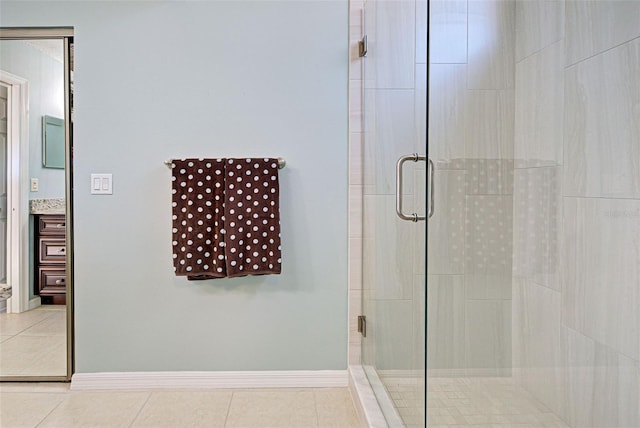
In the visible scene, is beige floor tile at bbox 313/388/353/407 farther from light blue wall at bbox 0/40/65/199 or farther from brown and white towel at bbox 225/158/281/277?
light blue wall at bbox 0/40/65/199

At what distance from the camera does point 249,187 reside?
2631 mm

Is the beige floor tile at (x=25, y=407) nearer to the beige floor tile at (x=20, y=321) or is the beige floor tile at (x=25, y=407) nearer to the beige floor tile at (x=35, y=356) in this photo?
the beige floor tile at (x=35, y=356)

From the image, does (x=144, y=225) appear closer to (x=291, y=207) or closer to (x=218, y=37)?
(x=291, y=207)

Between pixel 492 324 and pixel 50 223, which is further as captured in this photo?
pixel 50 223

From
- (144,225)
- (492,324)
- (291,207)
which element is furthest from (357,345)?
(492,324)

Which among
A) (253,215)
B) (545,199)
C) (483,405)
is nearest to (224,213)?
(253,215)

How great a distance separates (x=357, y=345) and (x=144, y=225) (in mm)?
1227

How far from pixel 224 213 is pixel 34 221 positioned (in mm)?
1019

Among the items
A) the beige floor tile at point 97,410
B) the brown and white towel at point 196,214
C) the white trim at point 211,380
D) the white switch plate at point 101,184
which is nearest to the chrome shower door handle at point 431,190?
the brown and white towel at point 196,214

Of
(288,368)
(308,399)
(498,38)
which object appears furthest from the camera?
(288,368)

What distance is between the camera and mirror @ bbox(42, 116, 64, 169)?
275 cm

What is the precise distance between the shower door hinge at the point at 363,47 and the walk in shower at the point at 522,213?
0.74m

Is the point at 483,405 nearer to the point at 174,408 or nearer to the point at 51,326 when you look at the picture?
the point at 174,408

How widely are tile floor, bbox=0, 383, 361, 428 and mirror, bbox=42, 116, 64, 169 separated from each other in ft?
3.70
